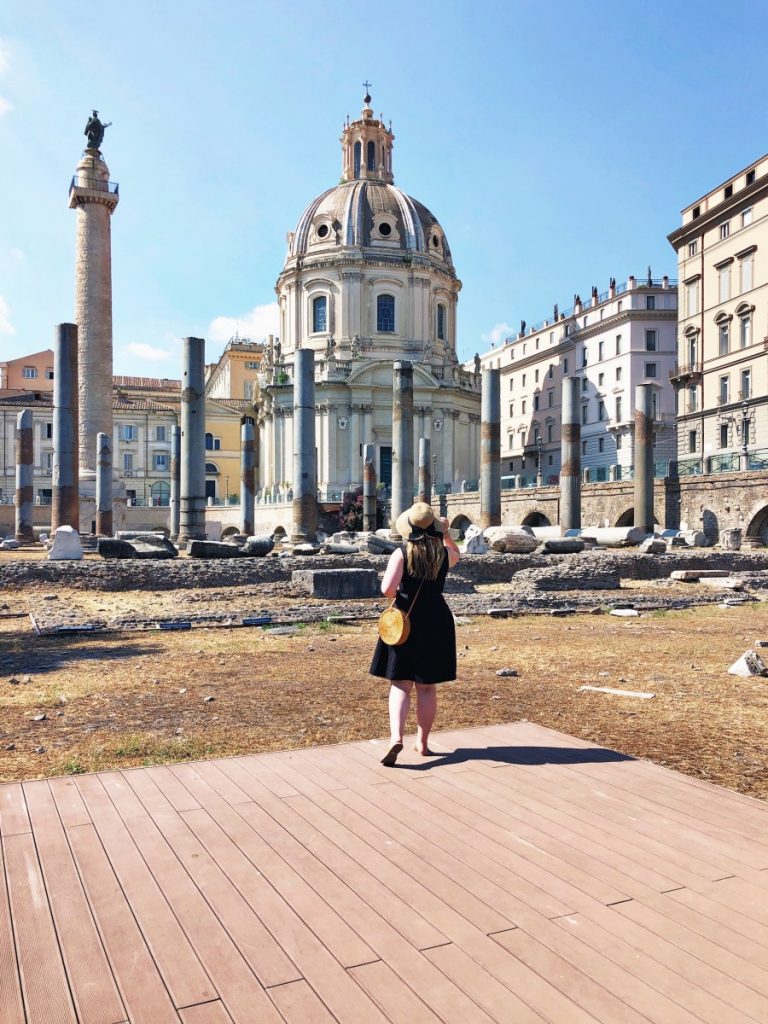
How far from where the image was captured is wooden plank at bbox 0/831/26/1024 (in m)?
2.62

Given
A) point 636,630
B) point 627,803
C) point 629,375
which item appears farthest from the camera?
point 629,375

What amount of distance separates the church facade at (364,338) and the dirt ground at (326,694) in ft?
166

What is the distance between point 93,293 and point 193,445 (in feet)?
56.9

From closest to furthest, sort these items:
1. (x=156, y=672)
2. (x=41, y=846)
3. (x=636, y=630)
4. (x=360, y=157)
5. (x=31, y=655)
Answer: (x=41, y=846)
(x=156, y=672)
(x=31, y=655)
(x=636, y=630)
(x=360, y=157)

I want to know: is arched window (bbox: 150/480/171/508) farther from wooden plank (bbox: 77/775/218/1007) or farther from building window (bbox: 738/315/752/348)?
wooden plank (bbox: 77/775/218/1007)

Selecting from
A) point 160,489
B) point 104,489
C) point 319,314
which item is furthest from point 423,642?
point 160,489

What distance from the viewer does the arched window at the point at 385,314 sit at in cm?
6769

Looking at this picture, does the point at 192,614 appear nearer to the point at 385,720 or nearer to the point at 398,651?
the point at 385,720

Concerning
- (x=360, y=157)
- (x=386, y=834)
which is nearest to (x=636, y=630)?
(x=386, y=834)

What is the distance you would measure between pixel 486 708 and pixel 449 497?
4334 centimetres

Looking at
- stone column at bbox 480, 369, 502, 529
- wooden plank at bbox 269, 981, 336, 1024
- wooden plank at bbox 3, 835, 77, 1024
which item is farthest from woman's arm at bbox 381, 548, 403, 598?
stone column at bbox 480, 369, 502, 529

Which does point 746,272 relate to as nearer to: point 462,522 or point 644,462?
point 644,462

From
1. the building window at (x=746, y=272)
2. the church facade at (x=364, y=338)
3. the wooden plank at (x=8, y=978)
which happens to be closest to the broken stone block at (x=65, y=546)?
the wooden plank at (x=8, y=978)

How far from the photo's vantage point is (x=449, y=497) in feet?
167
